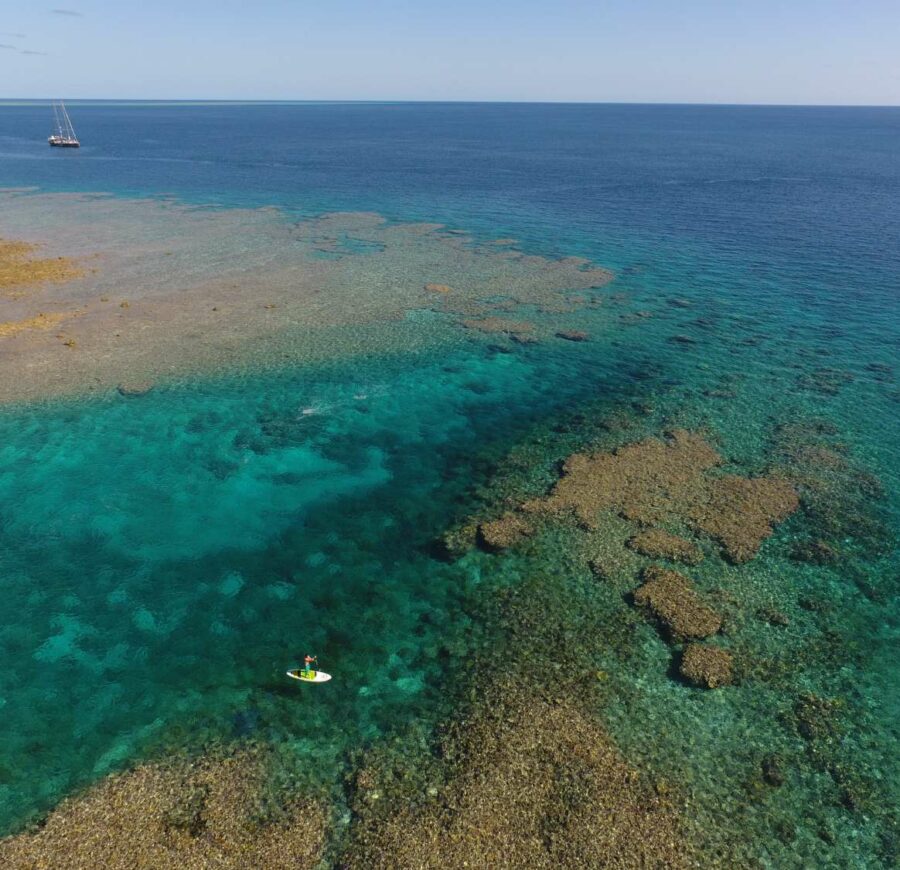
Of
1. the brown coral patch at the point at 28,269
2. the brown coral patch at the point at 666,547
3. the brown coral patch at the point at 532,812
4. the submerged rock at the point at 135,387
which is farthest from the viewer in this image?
the brown coral patch at the point at 28,269

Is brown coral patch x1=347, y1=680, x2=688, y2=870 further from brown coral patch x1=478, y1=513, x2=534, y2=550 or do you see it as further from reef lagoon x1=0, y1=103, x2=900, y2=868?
brown coral patch x1=478, y1=513, x2=534, y2=550

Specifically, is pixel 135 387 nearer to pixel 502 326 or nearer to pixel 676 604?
pixel 502 326

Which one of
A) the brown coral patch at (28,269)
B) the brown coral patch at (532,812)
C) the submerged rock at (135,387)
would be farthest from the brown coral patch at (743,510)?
the brown coral patch at (28,269)

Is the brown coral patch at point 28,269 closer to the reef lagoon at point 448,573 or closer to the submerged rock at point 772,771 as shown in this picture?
the reef lagoon at point 448,573

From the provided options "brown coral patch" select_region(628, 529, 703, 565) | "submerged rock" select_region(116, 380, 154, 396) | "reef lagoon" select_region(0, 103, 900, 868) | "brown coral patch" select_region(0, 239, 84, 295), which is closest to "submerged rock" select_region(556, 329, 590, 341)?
"reef lagoon" select_region(0, 103, 900, 868)

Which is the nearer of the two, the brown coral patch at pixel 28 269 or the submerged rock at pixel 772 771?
the submerged rock at pixel 772 771

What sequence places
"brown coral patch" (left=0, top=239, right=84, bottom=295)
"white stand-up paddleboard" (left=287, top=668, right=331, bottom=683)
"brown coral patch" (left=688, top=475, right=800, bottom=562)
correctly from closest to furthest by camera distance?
"white stand-up paddleboard" (left=287, top=668, right=331, bottom=683) < "brown coral patch" (left=688, top=475, right=800, bottom=562) < "brown coral patch" (left=0, top=239, right=84, bottom=295)

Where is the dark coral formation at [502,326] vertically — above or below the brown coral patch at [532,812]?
below
